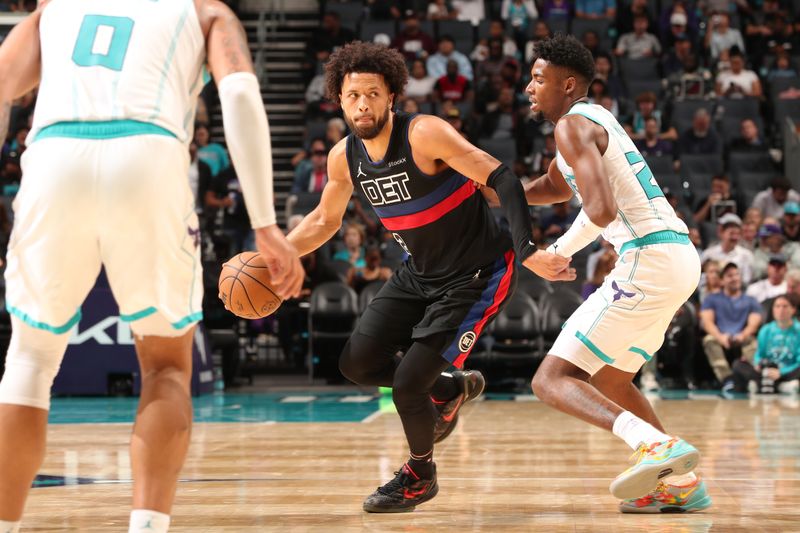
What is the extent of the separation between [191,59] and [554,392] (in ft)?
6.66

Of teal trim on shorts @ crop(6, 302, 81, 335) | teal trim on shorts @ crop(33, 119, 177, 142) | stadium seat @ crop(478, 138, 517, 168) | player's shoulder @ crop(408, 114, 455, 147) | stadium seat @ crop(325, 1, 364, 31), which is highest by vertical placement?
stadium seat @ crop(325, 1, 364, 31)

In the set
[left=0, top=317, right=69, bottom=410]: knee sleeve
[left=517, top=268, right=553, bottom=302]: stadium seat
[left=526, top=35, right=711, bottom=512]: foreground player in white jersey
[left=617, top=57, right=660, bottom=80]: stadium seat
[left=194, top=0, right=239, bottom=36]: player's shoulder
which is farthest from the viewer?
[left=617, top=57, right=660, bottom=80]: stadium seat

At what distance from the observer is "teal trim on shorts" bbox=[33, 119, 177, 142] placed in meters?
Answer: 2.71

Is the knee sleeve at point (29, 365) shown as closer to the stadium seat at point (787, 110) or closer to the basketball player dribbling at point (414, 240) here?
the basketball player dribbling at point (414, 240)

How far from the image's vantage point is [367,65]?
14.5 ft

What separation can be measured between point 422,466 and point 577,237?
112 centimetres

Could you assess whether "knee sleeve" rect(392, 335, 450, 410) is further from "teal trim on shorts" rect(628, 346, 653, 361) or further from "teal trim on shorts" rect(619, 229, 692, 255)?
"teal trim on shorts" rect(619, 229, 692, 255)

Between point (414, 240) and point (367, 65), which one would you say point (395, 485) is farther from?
point (367, 65)

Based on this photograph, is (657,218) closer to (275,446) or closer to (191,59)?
(191,59)

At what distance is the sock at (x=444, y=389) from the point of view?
4734 mm

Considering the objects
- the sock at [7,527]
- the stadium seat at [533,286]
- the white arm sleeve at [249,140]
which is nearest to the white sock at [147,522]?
the sock at [7,527]

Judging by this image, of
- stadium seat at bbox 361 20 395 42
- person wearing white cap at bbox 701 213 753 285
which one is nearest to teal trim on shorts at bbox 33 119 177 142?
person wearing white cap at bbox 701 213 753 285

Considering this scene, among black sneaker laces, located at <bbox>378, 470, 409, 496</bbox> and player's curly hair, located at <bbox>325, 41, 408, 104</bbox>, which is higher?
player's curly hair, located at <bbox>325, 41, 408, 104</bbox>

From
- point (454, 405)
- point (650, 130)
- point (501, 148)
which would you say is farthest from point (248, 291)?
point (650, 130)
